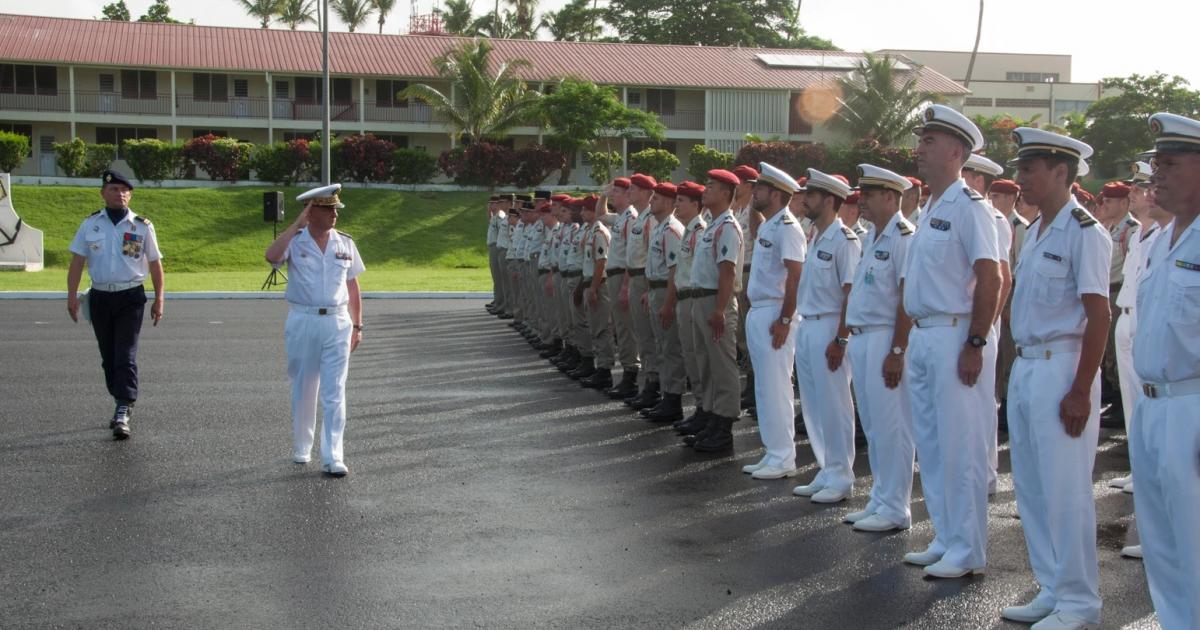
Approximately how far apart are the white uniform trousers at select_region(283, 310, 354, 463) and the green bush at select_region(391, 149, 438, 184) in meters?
39.9

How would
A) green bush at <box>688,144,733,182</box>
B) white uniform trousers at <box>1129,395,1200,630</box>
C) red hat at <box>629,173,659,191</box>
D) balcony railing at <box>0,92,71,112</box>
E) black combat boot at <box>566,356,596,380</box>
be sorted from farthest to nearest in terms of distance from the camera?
balcony railing at <box>0,92,71,112</box>, green bush at <box>688,144,733,182</box>, black combat boot at <box>566,356,596,380</box>, red hat at <box>629,173,659,191</box>, white uniform trousers at <box>1129,395,1200,630</box>

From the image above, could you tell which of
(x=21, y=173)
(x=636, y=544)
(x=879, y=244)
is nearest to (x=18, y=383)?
(x=636, y=544)

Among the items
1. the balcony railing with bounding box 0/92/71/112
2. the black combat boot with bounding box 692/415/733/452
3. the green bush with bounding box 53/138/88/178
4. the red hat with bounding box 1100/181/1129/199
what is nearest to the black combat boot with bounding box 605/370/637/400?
the black combat boot with bounding box 692/415/733/452

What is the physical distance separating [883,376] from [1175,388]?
2.52 metres

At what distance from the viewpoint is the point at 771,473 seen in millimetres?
8414

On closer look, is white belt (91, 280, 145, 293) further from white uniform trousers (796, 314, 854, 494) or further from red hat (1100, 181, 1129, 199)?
red hat (1100, 181, 1129, 199)

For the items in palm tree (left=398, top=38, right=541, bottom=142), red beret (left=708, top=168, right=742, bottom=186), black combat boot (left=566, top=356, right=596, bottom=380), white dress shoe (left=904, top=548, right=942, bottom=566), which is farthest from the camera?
palm tree (left=398, top=38, right=541, bottom=142)

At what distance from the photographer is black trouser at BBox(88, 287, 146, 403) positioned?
396 inches

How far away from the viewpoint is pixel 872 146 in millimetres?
46125

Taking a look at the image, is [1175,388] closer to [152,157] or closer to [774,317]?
[774,317]

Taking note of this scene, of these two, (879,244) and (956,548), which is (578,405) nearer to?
(879,244)

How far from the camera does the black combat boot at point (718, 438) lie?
369 inches

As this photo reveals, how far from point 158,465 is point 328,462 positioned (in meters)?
1.26

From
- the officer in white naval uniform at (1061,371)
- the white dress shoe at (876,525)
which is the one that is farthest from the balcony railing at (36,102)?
the officer in white naval uniform at (1061,371)
